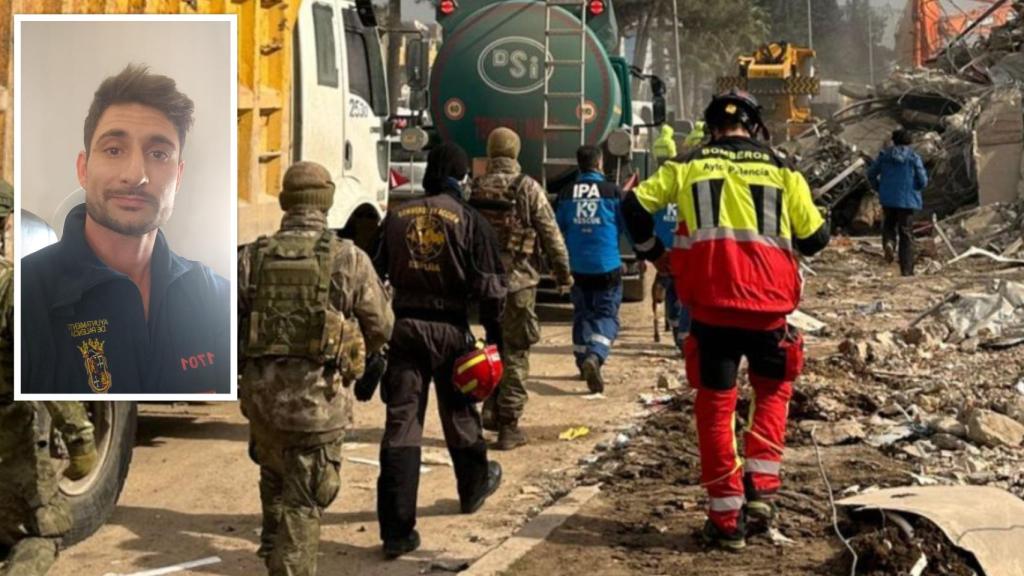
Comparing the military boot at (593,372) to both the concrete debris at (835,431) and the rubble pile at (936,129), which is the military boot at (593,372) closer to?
the concrete debris at (835,431)

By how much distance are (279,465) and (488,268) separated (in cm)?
157

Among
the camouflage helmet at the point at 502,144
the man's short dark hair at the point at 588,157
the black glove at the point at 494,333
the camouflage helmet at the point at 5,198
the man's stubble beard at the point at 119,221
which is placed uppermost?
the man's short dark hair at the point at 588,157

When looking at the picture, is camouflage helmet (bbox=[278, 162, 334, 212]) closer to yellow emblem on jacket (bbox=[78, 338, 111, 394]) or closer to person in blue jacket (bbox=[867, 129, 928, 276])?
A: yellow emblem on jacket (bbox=[78, 338, 111, 394])

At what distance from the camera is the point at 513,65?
49.5 ft

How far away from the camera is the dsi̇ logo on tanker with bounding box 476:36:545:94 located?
15.0m

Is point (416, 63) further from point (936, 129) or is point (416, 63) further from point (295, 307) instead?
point (936, 129)

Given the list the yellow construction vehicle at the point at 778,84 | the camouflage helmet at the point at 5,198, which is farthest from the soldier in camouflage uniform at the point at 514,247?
the yellow construction vehicle at the point at 778,84

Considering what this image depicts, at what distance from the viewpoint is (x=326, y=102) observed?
1028cm

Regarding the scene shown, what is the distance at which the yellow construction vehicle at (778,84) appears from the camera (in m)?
35.0

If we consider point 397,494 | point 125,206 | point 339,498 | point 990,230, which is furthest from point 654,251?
point 990,230

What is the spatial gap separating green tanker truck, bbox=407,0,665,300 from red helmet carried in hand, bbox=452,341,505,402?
776cm

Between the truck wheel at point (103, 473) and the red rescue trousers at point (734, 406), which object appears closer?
the red rescue trousers at point (734, 406)

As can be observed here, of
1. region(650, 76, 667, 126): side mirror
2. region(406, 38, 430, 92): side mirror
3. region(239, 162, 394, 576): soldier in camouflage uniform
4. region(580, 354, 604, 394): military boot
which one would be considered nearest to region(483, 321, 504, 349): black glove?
region(580, 354, 604, 394): military boot

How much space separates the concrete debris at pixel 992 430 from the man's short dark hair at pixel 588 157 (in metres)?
3.34
